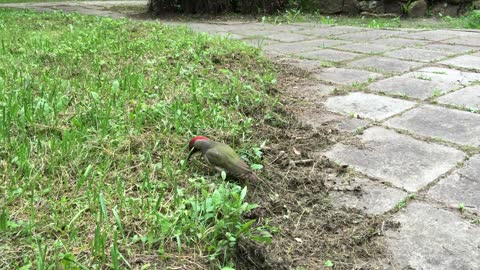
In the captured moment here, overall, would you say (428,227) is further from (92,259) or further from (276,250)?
(92,259)

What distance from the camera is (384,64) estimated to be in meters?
4.26

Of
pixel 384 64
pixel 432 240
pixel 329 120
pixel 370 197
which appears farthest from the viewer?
pixel 384 64

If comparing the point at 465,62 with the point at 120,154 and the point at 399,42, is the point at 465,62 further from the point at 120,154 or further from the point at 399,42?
the point at 120,154

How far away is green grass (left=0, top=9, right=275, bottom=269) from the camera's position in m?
1.48

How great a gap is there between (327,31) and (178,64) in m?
3.33

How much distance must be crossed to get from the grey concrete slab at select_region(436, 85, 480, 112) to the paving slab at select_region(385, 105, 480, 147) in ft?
0.46

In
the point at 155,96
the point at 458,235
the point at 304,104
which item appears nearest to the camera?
the point at 458,235

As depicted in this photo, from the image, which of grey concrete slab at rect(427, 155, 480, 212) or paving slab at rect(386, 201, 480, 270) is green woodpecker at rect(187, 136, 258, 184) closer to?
paving slab at rect(386, 201, 480, 270)

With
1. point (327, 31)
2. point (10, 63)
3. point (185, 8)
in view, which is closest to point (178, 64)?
point (10, 63)

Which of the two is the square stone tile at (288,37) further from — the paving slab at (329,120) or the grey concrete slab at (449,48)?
the paving slab at (329,120)

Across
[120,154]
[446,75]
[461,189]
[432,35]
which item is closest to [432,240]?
[461,189]

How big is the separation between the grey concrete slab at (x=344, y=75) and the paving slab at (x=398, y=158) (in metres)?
1.12

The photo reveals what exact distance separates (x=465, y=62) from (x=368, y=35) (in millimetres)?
1755

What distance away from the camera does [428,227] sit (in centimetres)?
177
